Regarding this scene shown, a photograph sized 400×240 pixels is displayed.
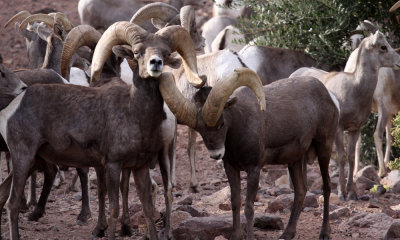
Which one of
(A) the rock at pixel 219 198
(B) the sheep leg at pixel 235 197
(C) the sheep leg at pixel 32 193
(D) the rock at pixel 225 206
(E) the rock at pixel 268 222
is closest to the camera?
(B) the sheep leg at pixel 235 197

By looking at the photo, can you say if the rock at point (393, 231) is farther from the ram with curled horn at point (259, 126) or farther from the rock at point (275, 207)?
the rock at point (275, 207)

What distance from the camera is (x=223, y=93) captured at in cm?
720

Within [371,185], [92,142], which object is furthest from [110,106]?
[371,185]

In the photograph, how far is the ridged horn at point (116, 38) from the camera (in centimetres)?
744

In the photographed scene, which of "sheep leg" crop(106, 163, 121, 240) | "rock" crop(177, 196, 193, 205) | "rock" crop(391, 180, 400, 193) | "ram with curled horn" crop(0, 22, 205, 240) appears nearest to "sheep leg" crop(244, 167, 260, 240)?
"ram with curled horn" crop(0, 22, 205, 240)

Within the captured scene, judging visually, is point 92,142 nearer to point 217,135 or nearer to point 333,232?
point 217,135

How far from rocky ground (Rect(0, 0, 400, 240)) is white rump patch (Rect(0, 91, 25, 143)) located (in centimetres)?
126

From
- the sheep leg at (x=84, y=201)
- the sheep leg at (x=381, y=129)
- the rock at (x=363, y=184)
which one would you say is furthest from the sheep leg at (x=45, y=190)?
the sheep leg at (x=381, y=129)

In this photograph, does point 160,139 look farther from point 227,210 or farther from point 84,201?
point 227,210

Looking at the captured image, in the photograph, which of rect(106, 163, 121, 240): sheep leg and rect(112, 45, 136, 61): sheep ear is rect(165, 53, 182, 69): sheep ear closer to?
rect(112, 45, 136, 61): sheep ear

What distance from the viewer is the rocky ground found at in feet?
27.2

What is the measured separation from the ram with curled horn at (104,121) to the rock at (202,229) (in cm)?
35

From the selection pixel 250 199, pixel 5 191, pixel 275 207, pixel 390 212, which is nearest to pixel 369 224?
pixel 390 212

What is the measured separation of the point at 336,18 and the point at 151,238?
6378mm
